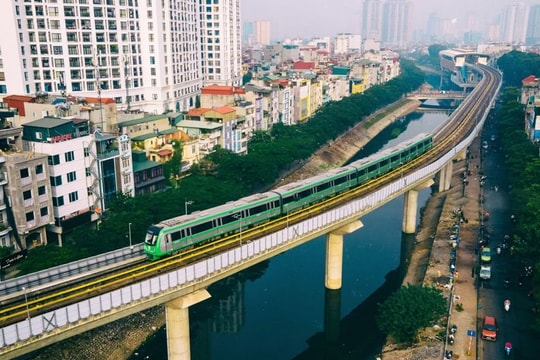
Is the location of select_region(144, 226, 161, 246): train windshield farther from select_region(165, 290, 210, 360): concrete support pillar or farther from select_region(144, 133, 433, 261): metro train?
select_region(165, 290, 210, 360): concrete support pillar

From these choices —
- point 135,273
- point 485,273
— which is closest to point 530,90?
point 485,273

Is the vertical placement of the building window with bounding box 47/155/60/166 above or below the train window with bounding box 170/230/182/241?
above

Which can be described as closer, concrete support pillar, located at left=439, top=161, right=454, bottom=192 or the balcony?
the balcony

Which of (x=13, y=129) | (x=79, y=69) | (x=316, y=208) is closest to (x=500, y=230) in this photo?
(x=316, y=208)

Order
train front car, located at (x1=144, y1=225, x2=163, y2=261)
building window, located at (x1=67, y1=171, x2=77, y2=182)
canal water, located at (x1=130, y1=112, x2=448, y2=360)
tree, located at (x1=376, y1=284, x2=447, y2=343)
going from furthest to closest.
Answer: building window, located at (x1=67, y1=171, x2=77, y2=182), canal water, located at (x1=130, y1=112, x2=448, y2=360), tree, located at (x1=376, y1=284, x2=447, y2=343), train front car, located at (x1=144, y1=225, x2=163, y2=261)

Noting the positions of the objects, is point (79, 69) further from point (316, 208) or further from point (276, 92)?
point (316, 208)

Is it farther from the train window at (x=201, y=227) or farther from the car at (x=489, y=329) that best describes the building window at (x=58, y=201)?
the car at (x=489, y=329)

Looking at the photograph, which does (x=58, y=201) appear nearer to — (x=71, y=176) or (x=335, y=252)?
(x=71, y=176)

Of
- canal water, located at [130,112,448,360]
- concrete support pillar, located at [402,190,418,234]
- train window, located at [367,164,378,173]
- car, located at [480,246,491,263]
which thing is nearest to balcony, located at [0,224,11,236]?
canal water, located at [130,112,448,360]
